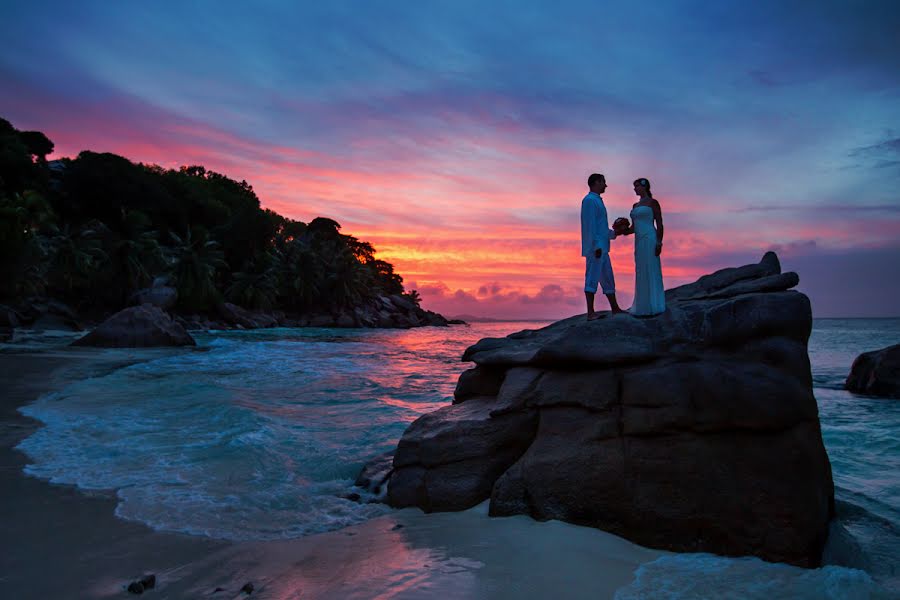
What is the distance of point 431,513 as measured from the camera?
5227 millimetres

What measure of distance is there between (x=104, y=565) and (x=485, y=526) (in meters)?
2.90

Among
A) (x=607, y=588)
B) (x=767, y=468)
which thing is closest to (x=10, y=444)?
(x=607, y=588)

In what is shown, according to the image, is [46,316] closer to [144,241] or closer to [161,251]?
[144,241]

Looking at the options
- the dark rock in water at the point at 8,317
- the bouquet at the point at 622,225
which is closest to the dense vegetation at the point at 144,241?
the dark rock in water at the point at 8,317

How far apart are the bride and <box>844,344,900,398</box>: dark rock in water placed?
A: 9807 millimetres

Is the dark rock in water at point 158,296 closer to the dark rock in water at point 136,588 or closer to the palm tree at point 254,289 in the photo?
the palm tree at point 254,289

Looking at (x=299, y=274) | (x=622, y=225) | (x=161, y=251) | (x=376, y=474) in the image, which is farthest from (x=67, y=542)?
(x=299, y=274)

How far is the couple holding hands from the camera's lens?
7008 mm

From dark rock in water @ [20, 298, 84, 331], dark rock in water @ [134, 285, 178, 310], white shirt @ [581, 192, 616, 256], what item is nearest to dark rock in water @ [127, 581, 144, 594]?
white shirt @ [581, 192, 616, 256]

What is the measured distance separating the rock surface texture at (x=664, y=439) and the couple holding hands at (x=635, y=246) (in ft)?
3.25

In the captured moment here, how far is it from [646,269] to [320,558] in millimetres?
5205

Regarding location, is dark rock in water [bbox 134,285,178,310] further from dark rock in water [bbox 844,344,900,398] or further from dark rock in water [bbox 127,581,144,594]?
dark rock in water [bbox 844,344,900,398]

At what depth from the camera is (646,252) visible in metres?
7.27

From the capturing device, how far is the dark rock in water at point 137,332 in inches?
877
